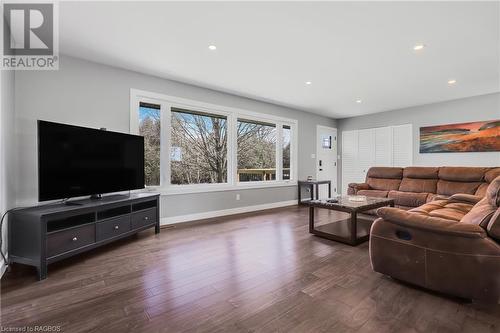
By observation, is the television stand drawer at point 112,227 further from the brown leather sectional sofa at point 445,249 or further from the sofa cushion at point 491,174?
the sofa cushion at point 491,174

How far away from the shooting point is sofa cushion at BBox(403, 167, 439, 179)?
457 cm

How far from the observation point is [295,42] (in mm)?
2811

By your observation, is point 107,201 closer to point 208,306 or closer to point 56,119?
point 56,119

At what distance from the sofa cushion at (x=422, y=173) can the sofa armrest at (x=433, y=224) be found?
3.30 meters

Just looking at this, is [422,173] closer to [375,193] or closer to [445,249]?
[375,193]

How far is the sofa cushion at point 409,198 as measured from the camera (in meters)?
4.21

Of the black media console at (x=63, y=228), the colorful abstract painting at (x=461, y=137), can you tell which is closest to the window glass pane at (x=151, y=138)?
the black media console at (x=63, y=228)

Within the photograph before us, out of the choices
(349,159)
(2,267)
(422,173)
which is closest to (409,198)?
(422,173)

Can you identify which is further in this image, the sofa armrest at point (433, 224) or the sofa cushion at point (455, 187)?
the sofa cushion at point (455, 187)

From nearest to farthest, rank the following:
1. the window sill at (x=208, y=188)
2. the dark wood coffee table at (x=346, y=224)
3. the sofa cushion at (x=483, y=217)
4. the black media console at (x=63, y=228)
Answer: the sofa cushion at (x=483, y=217) < the black media console at (x=63, y=228) < the dark wood coffee table at (x=346, y=224) < the window sill at (x=208, y=188)

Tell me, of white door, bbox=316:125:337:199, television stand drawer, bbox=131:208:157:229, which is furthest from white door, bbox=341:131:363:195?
television stand drawer, bbox=131:208:157:229

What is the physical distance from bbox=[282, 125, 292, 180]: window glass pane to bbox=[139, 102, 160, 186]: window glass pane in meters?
3.12

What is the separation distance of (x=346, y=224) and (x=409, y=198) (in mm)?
1457

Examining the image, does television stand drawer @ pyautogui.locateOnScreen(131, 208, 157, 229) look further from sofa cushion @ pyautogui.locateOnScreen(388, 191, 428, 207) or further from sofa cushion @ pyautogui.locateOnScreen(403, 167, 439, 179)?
sofa cushion @ pyautogui.locateOnScreen(403, 167, 439, 179)
